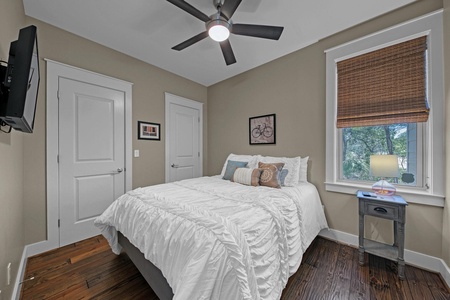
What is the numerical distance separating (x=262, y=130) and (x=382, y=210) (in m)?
1.90

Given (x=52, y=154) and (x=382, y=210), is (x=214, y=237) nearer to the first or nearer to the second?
(x=382, y=210)

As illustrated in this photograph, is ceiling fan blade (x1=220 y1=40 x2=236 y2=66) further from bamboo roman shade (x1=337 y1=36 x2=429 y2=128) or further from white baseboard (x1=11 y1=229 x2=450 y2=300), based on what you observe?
white baseboard (x1=11 y1=229 x2=450 y2=300)

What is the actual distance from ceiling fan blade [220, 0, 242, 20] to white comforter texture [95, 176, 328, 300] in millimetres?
1731

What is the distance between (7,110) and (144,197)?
3.59 feet

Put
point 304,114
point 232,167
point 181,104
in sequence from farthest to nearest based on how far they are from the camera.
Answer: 1. point 181,104
2. point 232,167
3. point 304,114

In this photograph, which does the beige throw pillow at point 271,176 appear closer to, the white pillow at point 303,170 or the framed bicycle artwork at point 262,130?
the white pillow at point 303,170

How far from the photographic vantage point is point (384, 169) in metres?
1.81

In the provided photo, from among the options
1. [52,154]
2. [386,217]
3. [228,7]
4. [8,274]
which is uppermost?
[228,7]

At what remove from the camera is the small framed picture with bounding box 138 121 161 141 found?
3029mm

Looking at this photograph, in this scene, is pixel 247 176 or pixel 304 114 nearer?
pixel 247 176

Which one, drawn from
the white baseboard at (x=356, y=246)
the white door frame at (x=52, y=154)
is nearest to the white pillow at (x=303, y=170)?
the white baseboard at (x=356, y=246)

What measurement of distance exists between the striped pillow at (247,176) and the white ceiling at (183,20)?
1812mm

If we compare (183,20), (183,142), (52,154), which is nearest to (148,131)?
(183,142)

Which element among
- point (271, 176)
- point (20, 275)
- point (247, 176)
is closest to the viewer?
point (20, 275)
